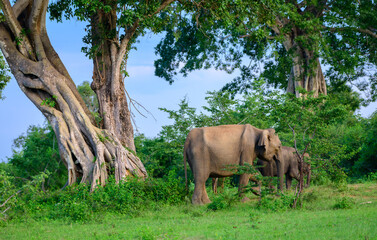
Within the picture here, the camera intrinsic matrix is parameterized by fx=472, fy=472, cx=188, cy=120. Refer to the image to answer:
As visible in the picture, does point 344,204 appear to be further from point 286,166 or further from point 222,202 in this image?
point 286,166

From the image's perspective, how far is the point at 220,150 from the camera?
11680 millimetres

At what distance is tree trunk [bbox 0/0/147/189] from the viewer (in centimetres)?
1323

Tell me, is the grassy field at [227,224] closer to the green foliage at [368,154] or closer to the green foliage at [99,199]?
the green foliage at [99,199]

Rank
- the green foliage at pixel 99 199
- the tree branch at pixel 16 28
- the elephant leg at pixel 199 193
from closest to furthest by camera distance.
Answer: the green foliage at pixel 99 199 → the elephant leg at pixel 199 193 → the tree branch at pixel 16 28

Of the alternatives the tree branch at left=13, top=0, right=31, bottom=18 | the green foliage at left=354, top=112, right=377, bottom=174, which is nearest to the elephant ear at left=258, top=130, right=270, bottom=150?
the tree branch at left=13, top=0, right=31, bottom=18

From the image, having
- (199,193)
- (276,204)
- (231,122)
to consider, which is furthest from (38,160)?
(276,204)

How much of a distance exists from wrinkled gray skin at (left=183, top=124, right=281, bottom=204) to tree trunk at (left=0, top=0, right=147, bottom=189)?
7.80 ft

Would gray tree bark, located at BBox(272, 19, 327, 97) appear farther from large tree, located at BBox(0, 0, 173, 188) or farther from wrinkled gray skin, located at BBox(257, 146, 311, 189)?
large tree, located at BBox(0, 0, 173, 188)

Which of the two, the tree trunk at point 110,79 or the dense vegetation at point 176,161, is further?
the tree trunk at point 110,79

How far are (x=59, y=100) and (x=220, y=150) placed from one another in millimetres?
5293

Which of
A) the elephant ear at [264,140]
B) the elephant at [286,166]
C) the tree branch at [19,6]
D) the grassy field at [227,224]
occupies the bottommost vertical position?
the grassy field at [227,224]

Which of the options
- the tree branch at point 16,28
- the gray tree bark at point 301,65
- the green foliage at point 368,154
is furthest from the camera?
the gray tree bark at point 301,65

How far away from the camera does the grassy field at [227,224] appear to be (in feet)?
23.6

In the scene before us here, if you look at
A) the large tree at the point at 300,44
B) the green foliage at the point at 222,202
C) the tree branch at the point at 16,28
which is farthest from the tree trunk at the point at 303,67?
the green foliage at the point at 222,202
